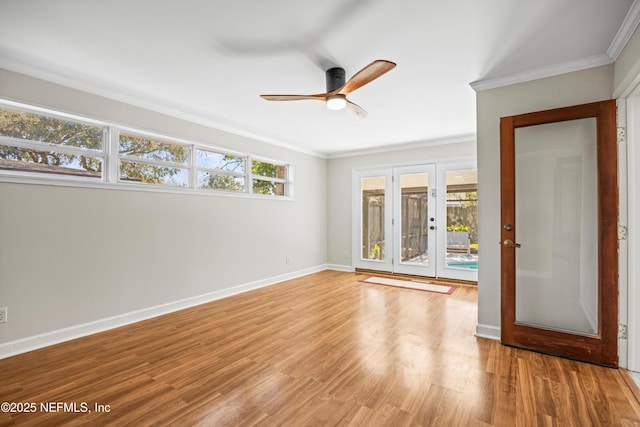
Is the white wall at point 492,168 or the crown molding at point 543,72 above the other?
the crown molding at point 543,72

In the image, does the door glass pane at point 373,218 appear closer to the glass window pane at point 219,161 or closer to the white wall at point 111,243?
the white wall at point 111,243

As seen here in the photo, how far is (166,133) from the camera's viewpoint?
3719 mm

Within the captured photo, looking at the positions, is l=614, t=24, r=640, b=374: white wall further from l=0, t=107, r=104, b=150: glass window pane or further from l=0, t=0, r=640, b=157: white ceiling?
l=0, t=107, r=104, b=150: glass window pane

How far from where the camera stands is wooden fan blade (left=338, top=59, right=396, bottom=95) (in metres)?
2.05

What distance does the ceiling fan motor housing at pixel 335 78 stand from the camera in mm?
2699

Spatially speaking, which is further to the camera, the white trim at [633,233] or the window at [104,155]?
the window at [104,155]

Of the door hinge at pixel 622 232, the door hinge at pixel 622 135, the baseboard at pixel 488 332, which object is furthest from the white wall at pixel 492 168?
the door hinge at pixel 622 232

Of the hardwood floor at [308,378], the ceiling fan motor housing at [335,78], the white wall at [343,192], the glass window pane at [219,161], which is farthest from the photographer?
the white wall at [343,192]

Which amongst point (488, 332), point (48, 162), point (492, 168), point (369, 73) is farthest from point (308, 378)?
point (48, 162)

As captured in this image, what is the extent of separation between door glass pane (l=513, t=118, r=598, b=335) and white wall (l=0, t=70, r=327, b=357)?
359 centimetres

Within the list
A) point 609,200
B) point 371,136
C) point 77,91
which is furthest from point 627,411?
point 77,91

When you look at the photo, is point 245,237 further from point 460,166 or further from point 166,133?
point 460,166

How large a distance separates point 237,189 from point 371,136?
2.38m

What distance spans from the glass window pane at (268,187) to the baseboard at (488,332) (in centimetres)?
366
